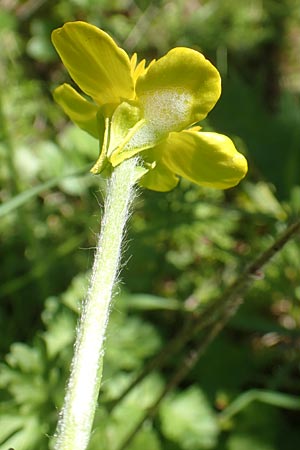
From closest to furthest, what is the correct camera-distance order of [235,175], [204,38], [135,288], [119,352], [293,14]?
1. [235,175]
2. [119,352]
3. [135,288]
4. [204,38]
5. [293,14]

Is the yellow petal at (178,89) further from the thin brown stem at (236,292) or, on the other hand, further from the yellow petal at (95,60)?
the thin brown stem at (236,292)

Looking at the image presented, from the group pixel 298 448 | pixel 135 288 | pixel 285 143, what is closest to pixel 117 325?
pixel 135 288

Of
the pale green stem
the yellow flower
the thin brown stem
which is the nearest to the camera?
the pale green stem

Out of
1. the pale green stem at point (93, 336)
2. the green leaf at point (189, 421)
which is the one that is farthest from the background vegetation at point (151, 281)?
the pale green stem at point (93, 336)

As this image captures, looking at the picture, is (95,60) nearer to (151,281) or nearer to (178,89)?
(178,89)

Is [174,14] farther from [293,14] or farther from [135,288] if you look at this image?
[135,288]

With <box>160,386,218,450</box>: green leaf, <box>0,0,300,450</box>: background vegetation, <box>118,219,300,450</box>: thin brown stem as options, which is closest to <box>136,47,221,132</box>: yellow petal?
<box>118,219,300,450</box>: thin brown stem

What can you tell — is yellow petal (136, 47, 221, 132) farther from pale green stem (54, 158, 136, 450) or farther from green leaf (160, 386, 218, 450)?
green leaf (160, 386, 218, 450)
